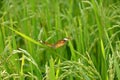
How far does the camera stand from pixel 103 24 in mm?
1412

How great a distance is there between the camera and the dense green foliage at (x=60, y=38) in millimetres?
1159

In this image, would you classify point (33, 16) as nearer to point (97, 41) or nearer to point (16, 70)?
point (97, 41)

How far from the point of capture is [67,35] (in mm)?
1509

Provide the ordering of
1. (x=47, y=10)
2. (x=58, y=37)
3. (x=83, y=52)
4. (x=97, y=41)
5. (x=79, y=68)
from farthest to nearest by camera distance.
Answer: (x=47, y=10) < (x=58, y=37) < (x=97, y=41) < (x=83, y=52) < (x=79, y=68)

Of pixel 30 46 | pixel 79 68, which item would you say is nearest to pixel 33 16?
pixel 30 46

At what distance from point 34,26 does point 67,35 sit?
0.21 meters

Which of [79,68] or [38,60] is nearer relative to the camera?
[79,68]

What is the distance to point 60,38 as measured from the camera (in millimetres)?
1607

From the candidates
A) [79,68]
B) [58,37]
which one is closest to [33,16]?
[58,37]

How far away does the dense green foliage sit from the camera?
3.80ft

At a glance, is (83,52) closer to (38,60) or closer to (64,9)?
(38,60)

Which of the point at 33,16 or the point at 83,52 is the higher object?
the point at 33,16

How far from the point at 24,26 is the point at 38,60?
0.84ft

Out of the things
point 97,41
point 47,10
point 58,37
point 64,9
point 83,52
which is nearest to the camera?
point 83,52
